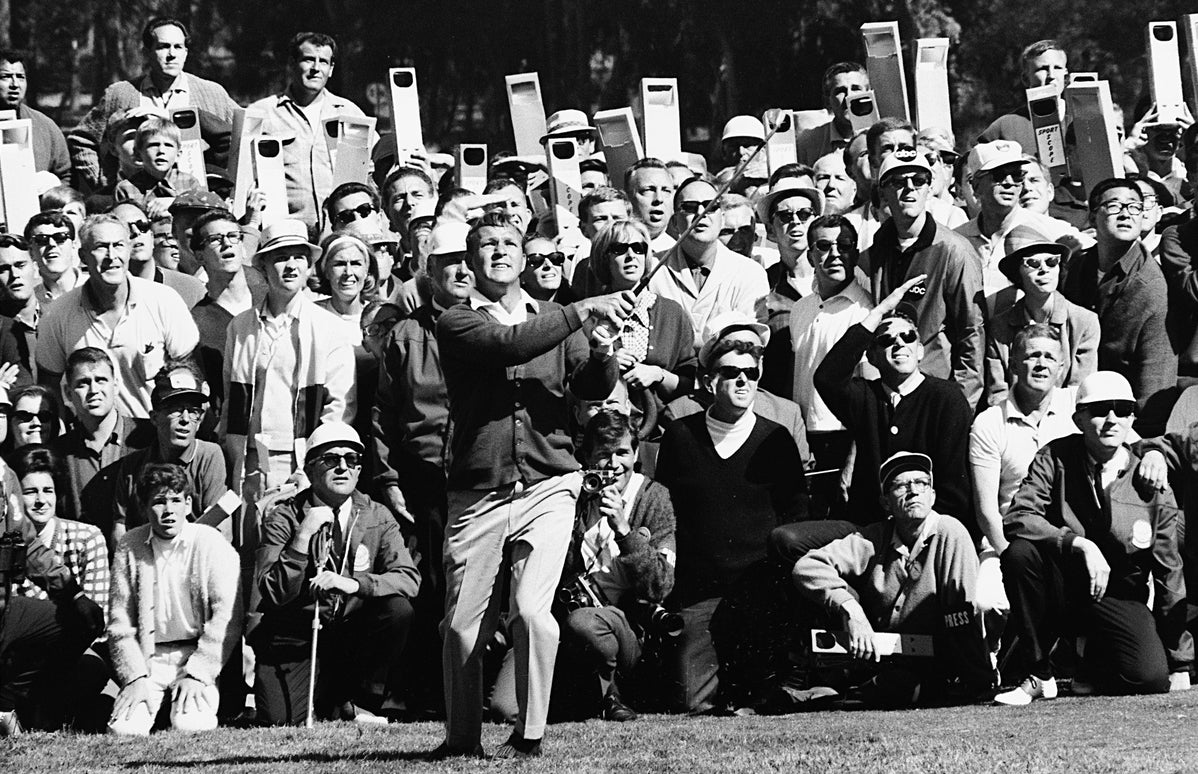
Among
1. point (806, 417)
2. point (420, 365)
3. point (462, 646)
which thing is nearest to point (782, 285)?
point (806, 417)

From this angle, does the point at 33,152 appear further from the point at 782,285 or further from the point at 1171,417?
the point at 1171,417

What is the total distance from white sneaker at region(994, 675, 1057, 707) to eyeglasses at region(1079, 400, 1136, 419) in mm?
1147

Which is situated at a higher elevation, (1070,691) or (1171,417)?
(1171,417)

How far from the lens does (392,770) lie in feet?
26.3

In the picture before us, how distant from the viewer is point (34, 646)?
9.76m

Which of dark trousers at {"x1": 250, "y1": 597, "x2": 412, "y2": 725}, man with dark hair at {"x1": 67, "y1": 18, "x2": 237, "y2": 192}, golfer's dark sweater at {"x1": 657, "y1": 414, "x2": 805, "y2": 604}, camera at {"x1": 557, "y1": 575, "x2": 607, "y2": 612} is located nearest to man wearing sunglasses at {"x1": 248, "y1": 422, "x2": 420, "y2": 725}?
dark trousers at {"x1": 250, "y1": 597, "x2": 412, "y2": 725}

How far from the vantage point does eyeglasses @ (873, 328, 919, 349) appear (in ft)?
33.6

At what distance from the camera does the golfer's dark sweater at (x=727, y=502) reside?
1007cm

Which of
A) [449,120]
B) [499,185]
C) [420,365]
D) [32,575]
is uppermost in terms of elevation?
[449,120]

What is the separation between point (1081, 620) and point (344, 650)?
10.2 feet

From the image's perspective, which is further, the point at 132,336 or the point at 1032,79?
the point at 1032,79

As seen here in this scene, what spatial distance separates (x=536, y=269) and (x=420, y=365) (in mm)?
971

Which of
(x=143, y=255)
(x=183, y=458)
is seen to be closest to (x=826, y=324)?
(x=183, y=458)

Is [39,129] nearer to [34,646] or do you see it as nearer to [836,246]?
[34,646]
